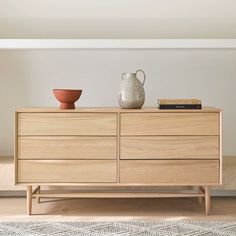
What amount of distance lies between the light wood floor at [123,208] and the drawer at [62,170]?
0.84 ft

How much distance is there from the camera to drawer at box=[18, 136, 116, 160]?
101 inches

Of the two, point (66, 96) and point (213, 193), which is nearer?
point (66, 96)

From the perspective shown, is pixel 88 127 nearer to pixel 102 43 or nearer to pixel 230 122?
pixel 102 43

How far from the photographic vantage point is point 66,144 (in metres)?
2.55

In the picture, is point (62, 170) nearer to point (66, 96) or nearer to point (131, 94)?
point (66, 96)

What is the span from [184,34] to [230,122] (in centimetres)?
83

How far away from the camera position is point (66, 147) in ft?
8.39

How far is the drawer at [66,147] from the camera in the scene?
8.38 feet

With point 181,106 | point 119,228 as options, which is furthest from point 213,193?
point 119,228

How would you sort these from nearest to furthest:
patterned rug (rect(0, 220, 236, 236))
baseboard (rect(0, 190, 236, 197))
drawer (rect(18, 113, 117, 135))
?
patterned rug (rect(0, 220, 236, 236)) < drawer (rect(18, 113, 117, 135)) < baseboard (rect(0, 190, 236, 197))

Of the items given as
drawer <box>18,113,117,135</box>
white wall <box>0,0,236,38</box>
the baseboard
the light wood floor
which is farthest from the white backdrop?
drawer <box>18,113,117,135</box>

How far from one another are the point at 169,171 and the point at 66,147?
706 millimetres

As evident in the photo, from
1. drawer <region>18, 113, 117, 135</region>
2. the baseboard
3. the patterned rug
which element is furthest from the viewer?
the baseboard

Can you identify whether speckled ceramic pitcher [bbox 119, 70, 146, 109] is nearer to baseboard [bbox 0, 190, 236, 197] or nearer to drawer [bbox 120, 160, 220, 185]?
drawer [bbox 120, 160, 220, 185]
